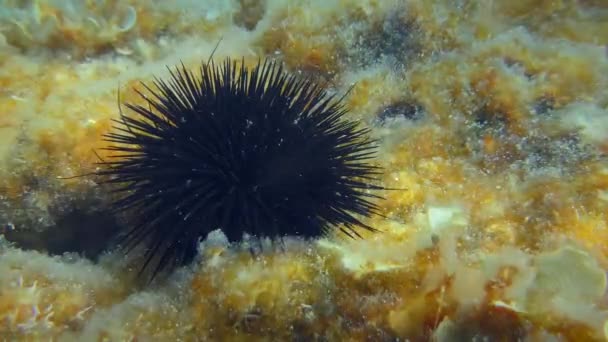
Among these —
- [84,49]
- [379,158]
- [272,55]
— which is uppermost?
[272,55]

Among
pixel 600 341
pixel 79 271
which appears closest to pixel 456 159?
pixel 600 341

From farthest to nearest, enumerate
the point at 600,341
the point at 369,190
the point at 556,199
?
the point at 369,190
the point at 556,199
the point at 600,341

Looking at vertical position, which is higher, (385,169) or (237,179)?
(385,169)

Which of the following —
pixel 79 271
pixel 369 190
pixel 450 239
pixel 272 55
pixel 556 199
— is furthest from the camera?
pixel 272 55

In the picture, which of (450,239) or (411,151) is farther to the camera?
(411,151)

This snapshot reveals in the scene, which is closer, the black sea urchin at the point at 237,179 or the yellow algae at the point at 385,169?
the yellow algae at the point at 385,169

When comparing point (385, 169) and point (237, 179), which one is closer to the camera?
point (237, 179)

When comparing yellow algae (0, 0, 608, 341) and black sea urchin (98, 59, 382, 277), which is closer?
yellow algae (0, 0, 608, 341)

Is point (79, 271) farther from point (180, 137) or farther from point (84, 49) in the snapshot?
point (84, 49)

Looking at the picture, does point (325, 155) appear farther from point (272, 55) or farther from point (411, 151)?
point (272, 55)

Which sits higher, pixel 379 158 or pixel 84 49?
pixel 84 49
